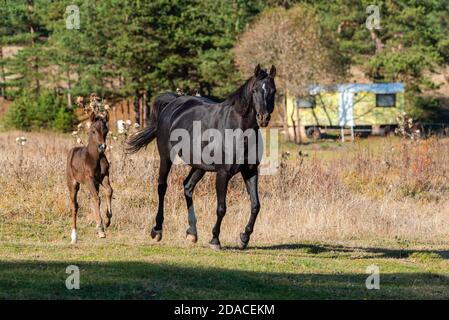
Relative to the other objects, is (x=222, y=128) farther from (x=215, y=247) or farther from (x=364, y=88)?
(x=364, y=88)

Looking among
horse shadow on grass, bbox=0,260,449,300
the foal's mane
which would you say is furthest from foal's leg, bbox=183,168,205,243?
horse shadow on grass, bbox=0,260,449,300

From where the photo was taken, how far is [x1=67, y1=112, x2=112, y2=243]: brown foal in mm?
13430

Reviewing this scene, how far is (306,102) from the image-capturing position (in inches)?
2409

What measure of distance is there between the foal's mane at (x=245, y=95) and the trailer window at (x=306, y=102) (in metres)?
47.1

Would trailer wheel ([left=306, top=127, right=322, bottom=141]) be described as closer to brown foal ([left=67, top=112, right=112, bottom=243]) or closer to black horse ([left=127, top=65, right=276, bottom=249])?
black horse ([left=127, top=65, right=276, bottom=249])

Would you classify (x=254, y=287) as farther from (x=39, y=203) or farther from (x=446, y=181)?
(x=446, y=181)

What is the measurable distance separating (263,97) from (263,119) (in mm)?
321

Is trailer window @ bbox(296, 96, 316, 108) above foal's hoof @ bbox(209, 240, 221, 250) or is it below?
above

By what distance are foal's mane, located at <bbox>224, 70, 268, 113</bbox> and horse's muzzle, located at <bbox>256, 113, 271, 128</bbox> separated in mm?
463

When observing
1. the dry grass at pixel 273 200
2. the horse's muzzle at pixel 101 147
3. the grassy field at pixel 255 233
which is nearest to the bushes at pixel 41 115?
the grassy field at pixel 255 233
